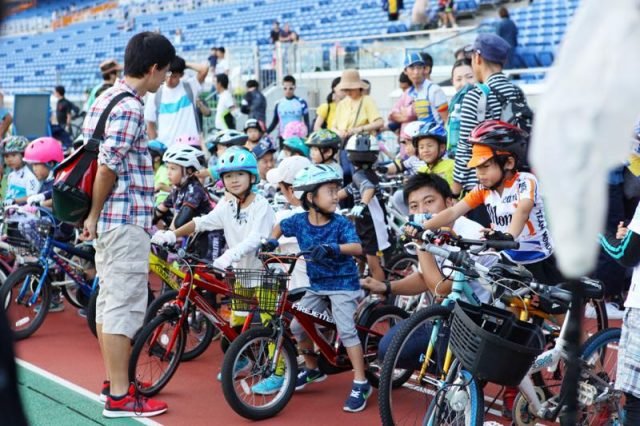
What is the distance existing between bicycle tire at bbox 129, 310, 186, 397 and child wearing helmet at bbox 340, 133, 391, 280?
180 cm

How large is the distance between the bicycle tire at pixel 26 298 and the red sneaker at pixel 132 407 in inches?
83.5

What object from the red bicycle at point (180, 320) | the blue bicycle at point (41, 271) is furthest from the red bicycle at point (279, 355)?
the blue bicycle at point (41, 271)

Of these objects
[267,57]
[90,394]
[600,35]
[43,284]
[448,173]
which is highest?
[267,57]

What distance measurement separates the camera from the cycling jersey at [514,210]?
4957 mm

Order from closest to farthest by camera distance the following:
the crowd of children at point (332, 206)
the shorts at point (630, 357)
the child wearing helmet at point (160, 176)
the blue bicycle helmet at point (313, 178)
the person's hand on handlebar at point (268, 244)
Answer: the shorts at point (630, 357) → the crowd of children at point (332, 206) → the person's hand on handlebar at point (268, 244) → the blue bicycle helmet at point (313, 178) → the child wearing helmet at point (160, 176)

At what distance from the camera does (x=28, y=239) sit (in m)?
7.44

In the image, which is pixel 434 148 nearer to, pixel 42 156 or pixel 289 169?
pixel 289 169

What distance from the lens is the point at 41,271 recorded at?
743 centimetres

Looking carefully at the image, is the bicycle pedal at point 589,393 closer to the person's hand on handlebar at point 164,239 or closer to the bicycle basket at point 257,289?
the bicycle basket at point 257,289

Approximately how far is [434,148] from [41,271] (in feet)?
11.6

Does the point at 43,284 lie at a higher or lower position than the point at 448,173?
lower

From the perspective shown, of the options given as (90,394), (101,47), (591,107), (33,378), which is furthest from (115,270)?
(101,47)

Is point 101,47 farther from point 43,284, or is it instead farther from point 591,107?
point 591,107

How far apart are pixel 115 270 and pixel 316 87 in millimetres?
12135
